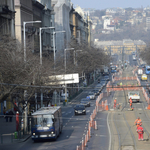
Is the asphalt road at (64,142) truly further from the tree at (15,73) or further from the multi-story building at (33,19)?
the multi-story building at (33,19)

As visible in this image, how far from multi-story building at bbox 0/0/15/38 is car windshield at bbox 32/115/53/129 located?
1624cm

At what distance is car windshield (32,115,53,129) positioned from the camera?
30234mm

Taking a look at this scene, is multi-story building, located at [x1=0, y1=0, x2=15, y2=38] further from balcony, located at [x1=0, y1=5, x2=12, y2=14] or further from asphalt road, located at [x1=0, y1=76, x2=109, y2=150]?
asphalt road, located at [x1=0, y1=76, x2=109, y2=150]

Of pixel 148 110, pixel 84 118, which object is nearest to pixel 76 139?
pixel 84 118

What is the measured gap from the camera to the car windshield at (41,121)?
3023 cm

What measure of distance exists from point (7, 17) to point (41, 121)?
64.9ft

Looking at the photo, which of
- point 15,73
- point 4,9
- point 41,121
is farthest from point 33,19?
point 15,73

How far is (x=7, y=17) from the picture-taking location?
4688 cm

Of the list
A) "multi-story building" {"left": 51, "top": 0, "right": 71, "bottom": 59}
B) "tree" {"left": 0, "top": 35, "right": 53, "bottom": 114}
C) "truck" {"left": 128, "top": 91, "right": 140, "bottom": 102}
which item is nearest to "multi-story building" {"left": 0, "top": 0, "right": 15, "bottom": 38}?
"tree" {"left": 0, "top": 35, "right": 53, "bottom": 114}

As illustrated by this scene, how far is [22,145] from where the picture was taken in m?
29.8

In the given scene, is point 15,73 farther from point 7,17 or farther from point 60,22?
point 60,22

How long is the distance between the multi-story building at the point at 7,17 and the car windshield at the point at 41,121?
53.3 feet

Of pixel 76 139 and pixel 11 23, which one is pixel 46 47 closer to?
pixel 11 23

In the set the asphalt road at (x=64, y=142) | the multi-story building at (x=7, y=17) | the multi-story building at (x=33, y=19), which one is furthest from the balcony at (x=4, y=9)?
the asphalt road at (x=64, y=142)
